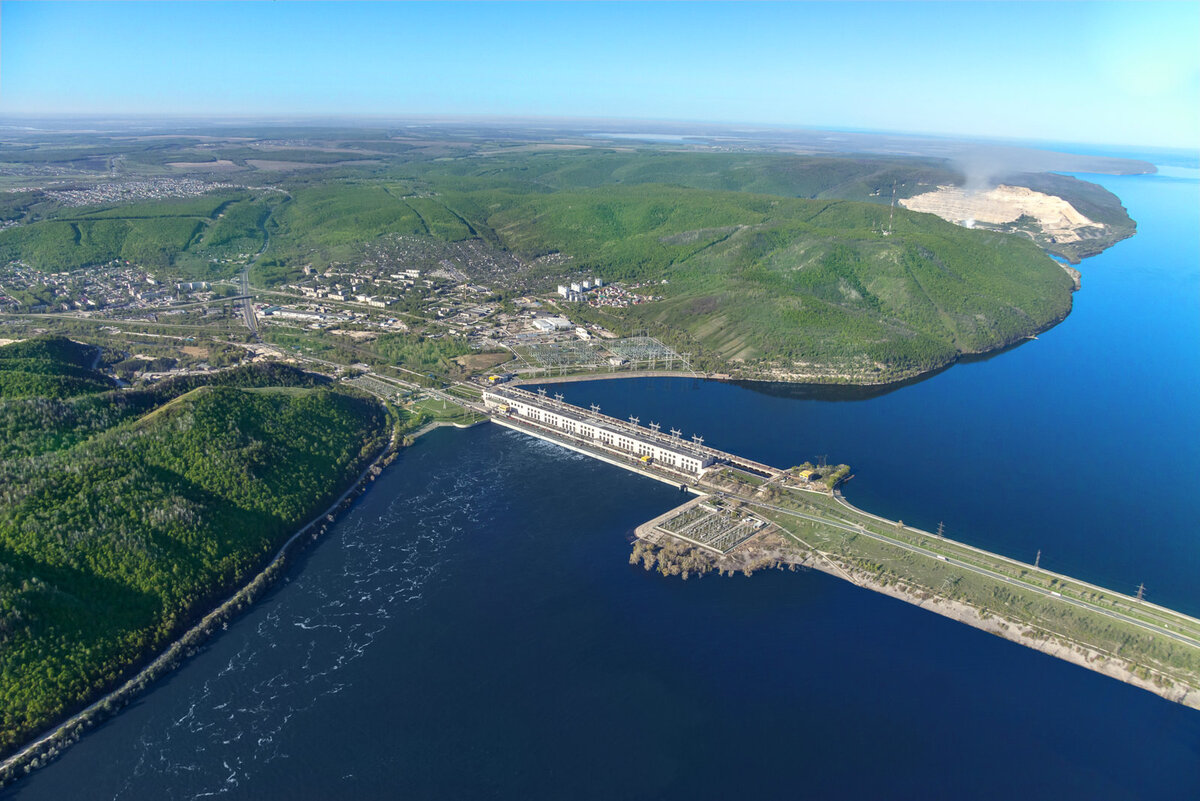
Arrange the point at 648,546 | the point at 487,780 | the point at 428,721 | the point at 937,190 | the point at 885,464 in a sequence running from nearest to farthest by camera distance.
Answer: the point at 487,780 < the point at 428,721 < the point at 648,546 < the point at 885,464 < the point at 937,190

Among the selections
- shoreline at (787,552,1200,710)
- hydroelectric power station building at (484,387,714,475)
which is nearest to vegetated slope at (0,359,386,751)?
hydroelectric power station building at (484,387,714,475)

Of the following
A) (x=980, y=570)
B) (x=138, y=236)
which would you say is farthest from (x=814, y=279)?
(x=138, y=236)

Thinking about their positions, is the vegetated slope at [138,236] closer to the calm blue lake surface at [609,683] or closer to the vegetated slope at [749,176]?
the vegetated slope at [749,176]

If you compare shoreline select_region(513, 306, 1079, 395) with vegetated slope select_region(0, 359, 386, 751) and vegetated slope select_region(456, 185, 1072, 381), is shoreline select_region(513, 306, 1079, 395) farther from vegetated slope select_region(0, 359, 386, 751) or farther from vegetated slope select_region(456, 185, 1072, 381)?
vegetated slope select_region(0, 359, 386, 751)

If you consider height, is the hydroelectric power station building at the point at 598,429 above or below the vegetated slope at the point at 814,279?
below

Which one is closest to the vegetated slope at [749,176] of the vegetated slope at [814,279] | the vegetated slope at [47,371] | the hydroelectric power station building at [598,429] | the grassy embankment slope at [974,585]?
the vegetated slope at [814,279]

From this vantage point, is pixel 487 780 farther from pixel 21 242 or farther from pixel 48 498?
pixel 21 242

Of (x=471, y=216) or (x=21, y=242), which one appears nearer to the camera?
(x=21, y=242)

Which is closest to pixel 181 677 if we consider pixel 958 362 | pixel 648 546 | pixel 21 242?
pixel 648 546
